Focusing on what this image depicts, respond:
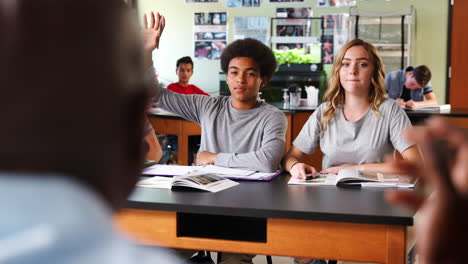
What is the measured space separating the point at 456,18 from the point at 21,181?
780 cm

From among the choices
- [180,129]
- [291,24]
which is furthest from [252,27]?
[180,129]

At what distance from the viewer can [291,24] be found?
7.83 meters

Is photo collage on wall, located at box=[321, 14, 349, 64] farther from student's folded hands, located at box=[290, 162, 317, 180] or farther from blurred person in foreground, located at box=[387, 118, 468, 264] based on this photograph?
blurred person in foreground, located at box=[387, 118, 468, 264]

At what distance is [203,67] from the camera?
8.22 metres

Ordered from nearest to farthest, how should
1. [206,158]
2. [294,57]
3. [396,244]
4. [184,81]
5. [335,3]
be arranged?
[396,244] → [206,158] → [184,81] → [294,57] → [335,3]

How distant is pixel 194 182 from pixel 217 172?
0.37 meters

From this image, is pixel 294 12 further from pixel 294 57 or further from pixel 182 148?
pixel 182 148

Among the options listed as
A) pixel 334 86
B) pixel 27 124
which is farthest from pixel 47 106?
pixel 334 86

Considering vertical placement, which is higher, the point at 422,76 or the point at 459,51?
the point at 459,51

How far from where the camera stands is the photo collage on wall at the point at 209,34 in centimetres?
812

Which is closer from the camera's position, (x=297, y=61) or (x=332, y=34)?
(x=297, y=61)

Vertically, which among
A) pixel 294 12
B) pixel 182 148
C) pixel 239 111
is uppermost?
pixel 294 12

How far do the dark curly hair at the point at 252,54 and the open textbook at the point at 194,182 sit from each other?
2.66 ft

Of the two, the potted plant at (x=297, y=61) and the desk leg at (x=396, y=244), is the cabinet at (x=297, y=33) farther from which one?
the desk leg at (x=396, y=244)
